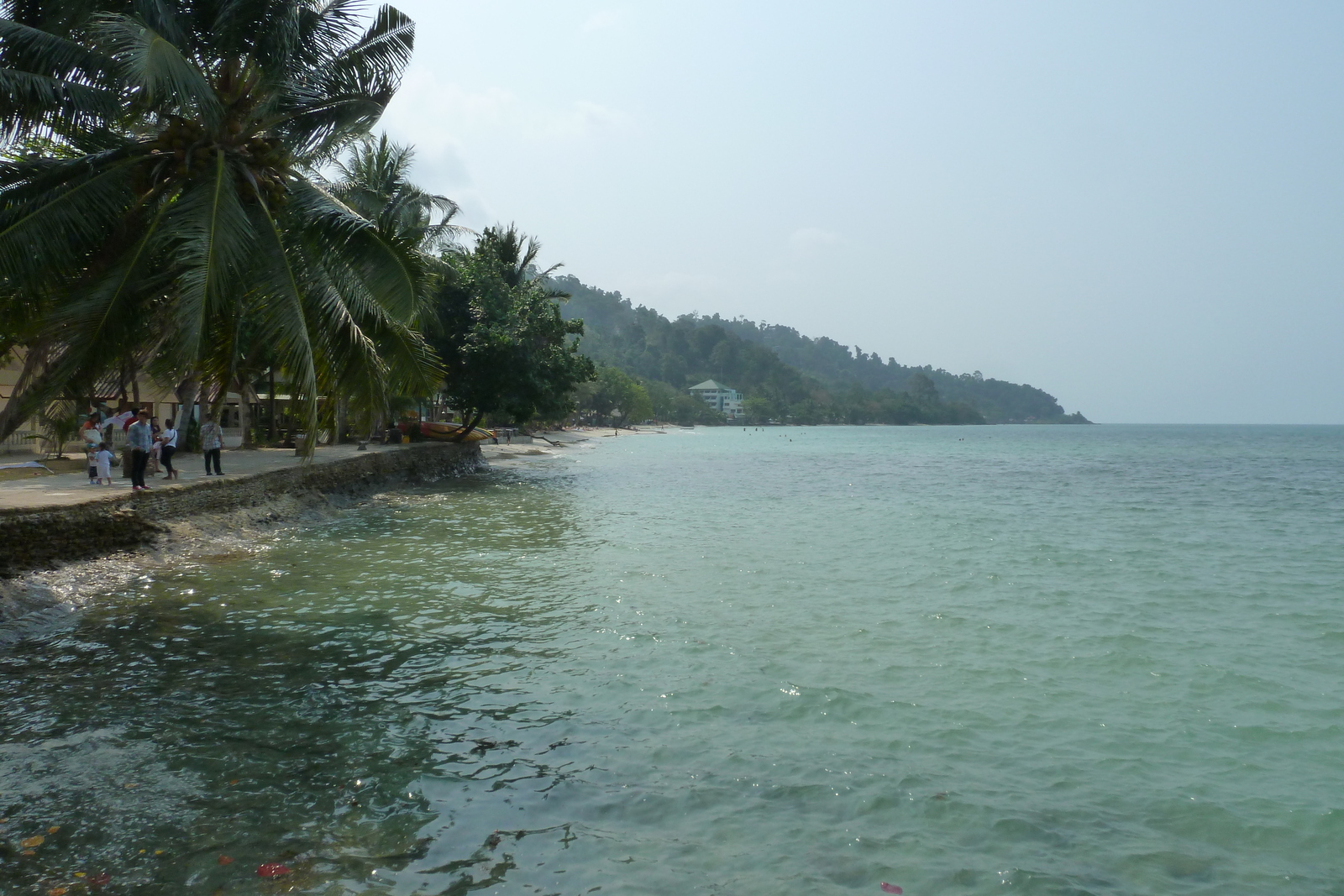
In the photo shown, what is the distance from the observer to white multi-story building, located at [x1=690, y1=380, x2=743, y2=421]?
182 metres

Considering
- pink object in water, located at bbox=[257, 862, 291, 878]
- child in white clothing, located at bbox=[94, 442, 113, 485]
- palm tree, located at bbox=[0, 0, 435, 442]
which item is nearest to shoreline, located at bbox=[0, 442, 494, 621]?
child in white clothing, located at bbox=[94, 442, 113, 485]

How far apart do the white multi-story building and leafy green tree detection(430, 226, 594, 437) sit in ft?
483

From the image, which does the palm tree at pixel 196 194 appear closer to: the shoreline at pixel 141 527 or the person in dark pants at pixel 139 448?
the shoreline at pixel 141 527

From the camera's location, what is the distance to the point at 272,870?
14.8 ft

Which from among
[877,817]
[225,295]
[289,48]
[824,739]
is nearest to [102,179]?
[225,295]

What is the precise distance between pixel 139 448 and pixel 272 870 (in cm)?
1239

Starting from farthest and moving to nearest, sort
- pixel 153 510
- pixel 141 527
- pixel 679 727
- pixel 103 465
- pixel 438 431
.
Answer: pixel 438 431, pixel 103 465, pixel 153 510, pixel 141 527, pixel 679 727

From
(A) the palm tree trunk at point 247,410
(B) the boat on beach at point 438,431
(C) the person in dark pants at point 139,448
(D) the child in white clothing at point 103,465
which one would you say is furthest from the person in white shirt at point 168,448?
(B) the boat on beach at point 438,431

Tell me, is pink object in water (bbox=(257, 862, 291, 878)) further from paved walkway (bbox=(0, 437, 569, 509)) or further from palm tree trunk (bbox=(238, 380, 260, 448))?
palm tree trunk (bbox=(238, 380, 260, 448))

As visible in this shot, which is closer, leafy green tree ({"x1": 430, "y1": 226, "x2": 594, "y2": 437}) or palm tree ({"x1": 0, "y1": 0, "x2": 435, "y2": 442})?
palm tree ({"x1": 0, "y1": 0, "x2": 435, "y2": 442})

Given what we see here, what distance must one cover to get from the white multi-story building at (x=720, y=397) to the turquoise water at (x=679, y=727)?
166872mm

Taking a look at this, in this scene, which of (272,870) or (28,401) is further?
(28,401)

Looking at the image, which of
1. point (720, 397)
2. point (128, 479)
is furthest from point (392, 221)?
point (720, 397)

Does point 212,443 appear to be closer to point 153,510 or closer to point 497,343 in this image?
point 153,510
